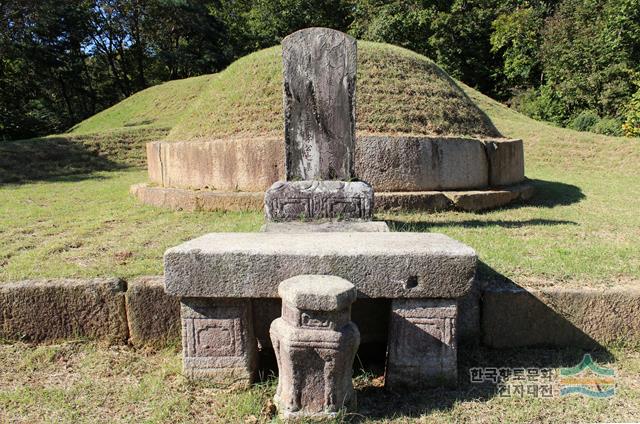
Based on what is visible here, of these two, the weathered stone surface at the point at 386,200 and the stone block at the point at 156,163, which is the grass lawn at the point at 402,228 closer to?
the weathered stone surface at the point at 386,200

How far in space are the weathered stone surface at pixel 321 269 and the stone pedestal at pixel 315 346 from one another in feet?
0.60

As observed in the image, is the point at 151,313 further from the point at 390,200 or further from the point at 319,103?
the point at 390,200

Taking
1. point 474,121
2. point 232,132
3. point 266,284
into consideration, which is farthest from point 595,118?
point 266,284

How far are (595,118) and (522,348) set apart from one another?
18112 millimetres

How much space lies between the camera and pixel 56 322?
2.90m

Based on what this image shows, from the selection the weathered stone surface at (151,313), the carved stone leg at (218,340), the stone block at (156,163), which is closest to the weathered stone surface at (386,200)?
the stone block at (156,163)

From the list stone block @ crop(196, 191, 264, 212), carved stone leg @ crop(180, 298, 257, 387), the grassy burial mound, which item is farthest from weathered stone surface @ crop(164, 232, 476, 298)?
the grassy burial mound

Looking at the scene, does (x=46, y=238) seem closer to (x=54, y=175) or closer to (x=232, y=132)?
(x=232, y=132)

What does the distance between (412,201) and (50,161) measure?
997 cm

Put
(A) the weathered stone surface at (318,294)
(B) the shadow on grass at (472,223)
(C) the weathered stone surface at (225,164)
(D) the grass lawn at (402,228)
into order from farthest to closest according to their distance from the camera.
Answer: (C) the weathered stone surface at (225,164), (B) the shadow on grass at (472,223), (D) the grass lawn at (402,228), (A) the weathered stone surface at (318,294)

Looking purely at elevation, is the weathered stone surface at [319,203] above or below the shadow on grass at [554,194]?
above

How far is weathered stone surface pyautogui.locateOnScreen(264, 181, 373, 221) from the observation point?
3.91 meters

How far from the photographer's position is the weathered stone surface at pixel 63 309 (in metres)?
2.87

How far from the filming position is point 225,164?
6254mm
